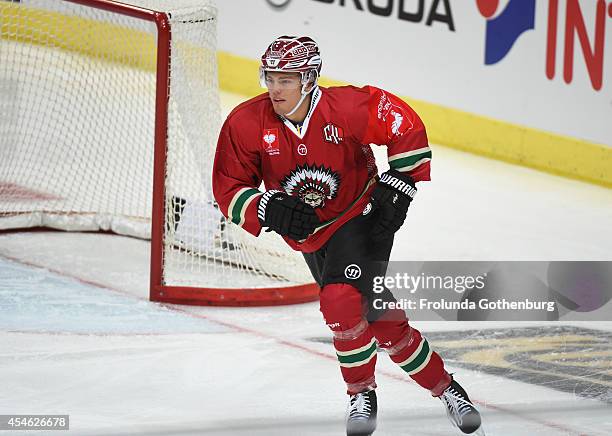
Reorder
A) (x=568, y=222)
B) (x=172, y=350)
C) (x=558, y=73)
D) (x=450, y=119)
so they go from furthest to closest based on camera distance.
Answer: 1. (x=450, y=119)
2. (x=558, y=73)
3. (x=568, y=222)
4. (x=172, y=350)

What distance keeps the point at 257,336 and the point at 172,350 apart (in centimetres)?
39

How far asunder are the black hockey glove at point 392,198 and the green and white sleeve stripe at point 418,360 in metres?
0.39

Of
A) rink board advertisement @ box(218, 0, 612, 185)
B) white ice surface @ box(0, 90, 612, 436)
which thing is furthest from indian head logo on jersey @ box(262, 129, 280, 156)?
rink board advertisement @ box(218, 0, 612, 185)

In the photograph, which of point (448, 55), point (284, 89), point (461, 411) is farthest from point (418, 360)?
point (448, 55)

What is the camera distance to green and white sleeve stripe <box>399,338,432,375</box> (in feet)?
12.8

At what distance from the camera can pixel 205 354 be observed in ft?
16.0

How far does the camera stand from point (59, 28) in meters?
8.02

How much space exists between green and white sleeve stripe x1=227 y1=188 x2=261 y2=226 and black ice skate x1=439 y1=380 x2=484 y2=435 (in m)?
0.83

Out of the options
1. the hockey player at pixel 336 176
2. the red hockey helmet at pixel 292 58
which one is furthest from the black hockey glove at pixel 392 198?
the red hockey helmet at pixel 292 58

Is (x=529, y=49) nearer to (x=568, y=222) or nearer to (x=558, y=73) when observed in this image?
(x=558, y=73)

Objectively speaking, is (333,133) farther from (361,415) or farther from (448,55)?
(448,55)

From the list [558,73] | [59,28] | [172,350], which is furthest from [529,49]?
[172,350]

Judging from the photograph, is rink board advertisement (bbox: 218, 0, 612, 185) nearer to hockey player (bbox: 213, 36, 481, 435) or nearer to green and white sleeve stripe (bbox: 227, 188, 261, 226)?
hockey player (bbox: 213, 36, 481, 435)

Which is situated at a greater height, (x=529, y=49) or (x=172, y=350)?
(x=529, y=49)
